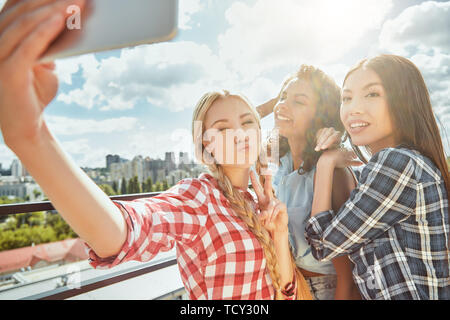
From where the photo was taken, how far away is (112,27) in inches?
12.7

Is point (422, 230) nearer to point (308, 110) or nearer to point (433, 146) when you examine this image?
point (433, 146)

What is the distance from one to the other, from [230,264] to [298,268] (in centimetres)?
37

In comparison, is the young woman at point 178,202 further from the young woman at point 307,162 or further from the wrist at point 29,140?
the young woman at point 307,162

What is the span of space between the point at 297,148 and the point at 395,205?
50 cm

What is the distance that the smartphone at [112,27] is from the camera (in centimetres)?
32

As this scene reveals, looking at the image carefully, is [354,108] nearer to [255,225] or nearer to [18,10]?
[255,225]

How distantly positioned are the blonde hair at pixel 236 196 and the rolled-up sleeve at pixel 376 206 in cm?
18

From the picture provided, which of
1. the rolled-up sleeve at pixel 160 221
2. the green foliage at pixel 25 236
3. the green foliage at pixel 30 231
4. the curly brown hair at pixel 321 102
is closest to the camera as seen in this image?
the rolled-up sleeve at pixel 160 221

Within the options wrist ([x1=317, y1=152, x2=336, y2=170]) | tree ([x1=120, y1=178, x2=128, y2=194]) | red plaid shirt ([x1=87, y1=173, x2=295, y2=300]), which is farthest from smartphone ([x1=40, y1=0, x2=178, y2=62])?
tree ([x1=120, y1=178, x2=128, y2=194])

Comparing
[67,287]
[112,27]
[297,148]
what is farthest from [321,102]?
[67,287]

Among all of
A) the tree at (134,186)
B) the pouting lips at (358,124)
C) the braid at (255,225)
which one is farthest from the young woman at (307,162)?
the tree at (134,186)

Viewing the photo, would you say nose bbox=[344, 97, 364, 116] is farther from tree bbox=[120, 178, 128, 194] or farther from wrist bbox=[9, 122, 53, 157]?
tree bbox=[120, 178, 128, 194]

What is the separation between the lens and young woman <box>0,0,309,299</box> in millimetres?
339

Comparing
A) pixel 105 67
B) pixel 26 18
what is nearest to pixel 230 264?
pixel 26 18
